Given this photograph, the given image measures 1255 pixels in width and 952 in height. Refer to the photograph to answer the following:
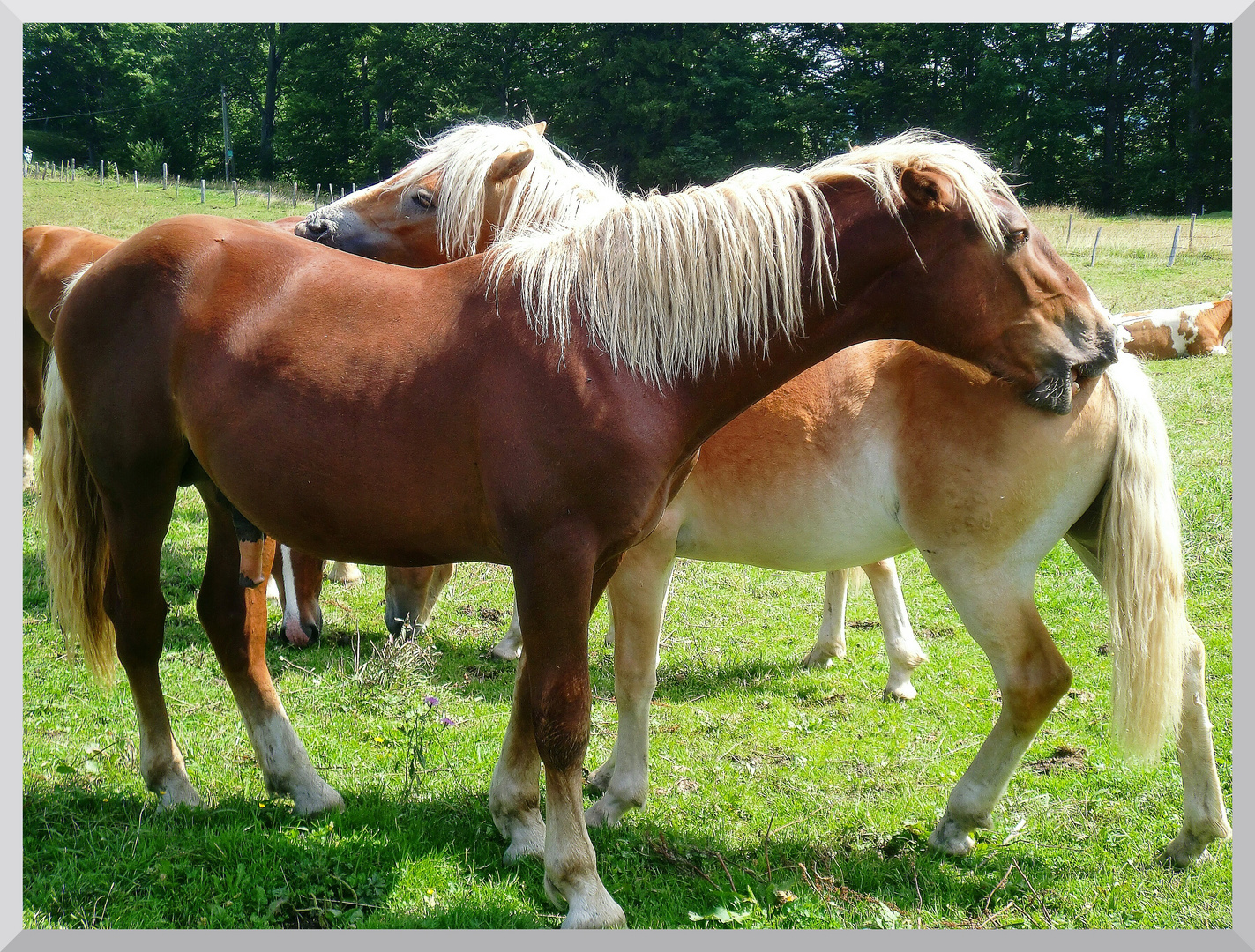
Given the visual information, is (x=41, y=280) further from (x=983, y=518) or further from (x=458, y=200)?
(x=983, y=518)

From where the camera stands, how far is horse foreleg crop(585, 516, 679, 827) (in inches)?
135

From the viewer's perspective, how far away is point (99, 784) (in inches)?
132

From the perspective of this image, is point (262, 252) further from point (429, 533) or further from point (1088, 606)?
point (1088, 606)

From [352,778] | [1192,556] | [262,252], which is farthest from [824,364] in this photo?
[1192,556]

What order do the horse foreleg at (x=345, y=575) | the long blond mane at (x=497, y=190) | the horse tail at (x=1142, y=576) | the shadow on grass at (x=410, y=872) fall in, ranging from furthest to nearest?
the horse foreleg at (x=345, y=575) < the long blond mane at (x=497, y=190) < the horse tail at (x=1142, y=576) < the shadow on grass at (x=410, y=872)

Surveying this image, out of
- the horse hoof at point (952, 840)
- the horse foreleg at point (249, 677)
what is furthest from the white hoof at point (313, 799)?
the horse hoof at point (952, 840)

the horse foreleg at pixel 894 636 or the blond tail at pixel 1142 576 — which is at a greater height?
the blond tail at pixel 1142 576

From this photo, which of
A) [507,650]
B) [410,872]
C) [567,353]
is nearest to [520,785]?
[410,872]

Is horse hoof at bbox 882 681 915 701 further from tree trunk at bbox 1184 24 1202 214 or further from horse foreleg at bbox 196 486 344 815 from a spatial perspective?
horse foreleg at bbox 196 486 344 815

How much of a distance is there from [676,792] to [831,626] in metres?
1.85

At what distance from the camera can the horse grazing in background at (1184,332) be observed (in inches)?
368

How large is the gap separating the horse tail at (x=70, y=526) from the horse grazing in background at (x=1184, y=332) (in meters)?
9.74

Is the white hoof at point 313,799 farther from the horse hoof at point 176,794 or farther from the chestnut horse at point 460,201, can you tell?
the chestnut horse at point 460,201

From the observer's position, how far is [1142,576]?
3051 millimetres
